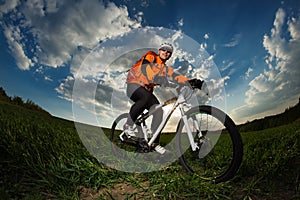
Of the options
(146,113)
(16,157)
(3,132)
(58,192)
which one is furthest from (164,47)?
(3,132)

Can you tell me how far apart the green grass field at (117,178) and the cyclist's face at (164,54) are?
2074 mm

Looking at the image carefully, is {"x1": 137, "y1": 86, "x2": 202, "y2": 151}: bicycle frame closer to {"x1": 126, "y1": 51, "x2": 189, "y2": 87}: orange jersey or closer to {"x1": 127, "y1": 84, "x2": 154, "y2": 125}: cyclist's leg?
{"x1": 127, "y1": 84, "x2": 154, "y2": 125}: cyclist's leg

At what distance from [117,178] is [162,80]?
1.89 m

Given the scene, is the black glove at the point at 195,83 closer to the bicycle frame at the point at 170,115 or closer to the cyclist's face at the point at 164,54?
the bicycle frame at the point at 170,115

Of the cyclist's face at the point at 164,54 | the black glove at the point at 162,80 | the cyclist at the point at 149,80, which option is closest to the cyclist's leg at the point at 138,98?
the cyclist at the point at 149,80

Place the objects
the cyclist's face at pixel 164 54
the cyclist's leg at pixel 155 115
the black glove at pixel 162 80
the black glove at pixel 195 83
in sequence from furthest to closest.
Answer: the cyclist's leg at pixel 155 115
the cyclist's face at pixel 164 54
the black glove at pixel 162 80
the black glove at pixel 195 83

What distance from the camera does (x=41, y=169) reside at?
4309mm

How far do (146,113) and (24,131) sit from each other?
2678mm

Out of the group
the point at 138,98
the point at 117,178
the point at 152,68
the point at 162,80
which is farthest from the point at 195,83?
the point at 117,178

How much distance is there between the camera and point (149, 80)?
4.84 metres

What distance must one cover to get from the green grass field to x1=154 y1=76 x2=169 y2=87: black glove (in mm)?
1570

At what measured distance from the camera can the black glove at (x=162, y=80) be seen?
4.66 metres

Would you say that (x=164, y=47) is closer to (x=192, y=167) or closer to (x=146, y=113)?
(x=146, y=113)

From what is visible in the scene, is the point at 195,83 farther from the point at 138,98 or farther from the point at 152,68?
the point at 138,98
